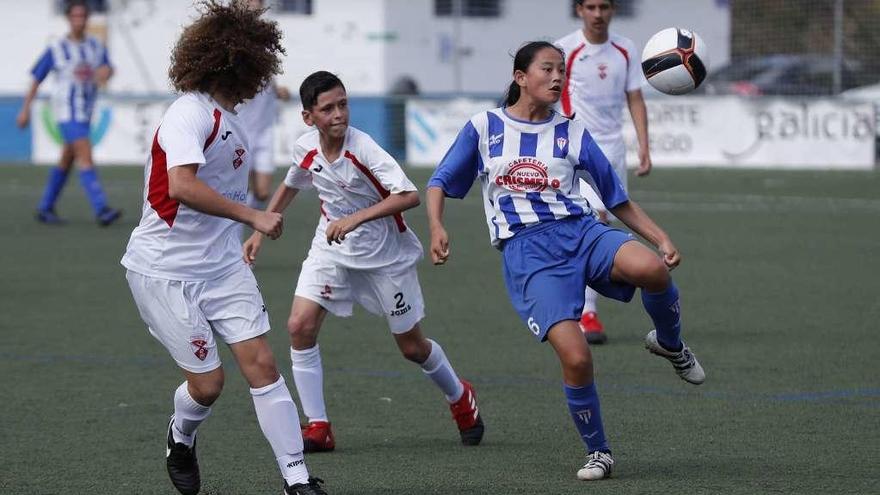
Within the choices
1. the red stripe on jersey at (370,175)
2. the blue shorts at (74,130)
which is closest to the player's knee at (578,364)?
the red stripe on jersey at (370,175)

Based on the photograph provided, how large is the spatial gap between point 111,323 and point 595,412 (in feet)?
16.3

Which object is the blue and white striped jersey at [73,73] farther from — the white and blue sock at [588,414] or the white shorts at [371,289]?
the white and blue sock at [588,414]

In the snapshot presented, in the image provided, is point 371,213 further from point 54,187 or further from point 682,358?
point 54,187

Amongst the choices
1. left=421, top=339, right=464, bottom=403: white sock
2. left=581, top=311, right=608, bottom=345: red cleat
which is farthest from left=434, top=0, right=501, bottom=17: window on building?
left=421, top=339, right=464, bottom=403: white sock

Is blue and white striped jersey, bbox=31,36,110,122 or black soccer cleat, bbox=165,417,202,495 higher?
blue and white striped jersey, bbox=31,36,110,122

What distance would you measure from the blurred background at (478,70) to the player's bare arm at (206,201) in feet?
42.7

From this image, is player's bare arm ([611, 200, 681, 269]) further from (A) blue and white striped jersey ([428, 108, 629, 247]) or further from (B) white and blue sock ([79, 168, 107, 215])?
(B) white and blue sock ([79, 168, 107, 215])

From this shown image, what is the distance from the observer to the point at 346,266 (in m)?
6.84

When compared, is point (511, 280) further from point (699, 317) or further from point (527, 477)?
point (699, 317)

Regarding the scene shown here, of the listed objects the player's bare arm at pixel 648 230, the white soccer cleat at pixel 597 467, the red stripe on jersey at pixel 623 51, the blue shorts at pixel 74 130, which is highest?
the red stripe on jersey at pixel 623 51

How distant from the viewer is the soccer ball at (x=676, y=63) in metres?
7.55

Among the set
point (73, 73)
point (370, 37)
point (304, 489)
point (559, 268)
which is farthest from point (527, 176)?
point (370, 37)

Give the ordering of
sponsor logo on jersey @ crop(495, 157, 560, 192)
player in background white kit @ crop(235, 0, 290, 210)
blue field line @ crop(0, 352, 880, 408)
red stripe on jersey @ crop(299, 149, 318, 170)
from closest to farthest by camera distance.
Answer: sponsor logo on jersey @ crop(495, 157, 560, 192)
red stripe on jersey @ crop(299, 149, 318, 170)
blue field line @ crop(0, 352, 880, 408)
player in background white kit @ crop(235, 0, 290, 210)

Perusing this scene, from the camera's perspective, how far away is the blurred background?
962 inches
